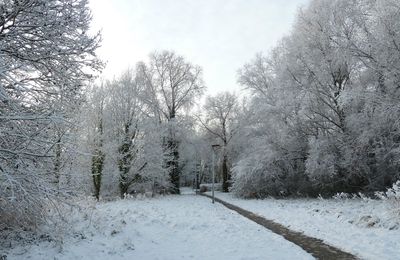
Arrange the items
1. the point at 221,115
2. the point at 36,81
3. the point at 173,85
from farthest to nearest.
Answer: the point at 221,115, the point at 173,85, the point at 36,81

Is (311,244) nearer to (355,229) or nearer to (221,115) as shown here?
(355,229)

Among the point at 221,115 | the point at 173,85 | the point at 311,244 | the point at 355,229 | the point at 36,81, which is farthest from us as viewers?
the point at 221,115

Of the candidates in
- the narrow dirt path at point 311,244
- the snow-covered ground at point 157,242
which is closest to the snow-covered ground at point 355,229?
the narrow dirt path at point 311,244

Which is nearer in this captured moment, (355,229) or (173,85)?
(355,229)

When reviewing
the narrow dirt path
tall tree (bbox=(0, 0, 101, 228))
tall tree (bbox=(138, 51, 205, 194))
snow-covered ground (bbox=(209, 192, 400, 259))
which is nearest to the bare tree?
tall tree (bbox=(138, 51, 205, 194))

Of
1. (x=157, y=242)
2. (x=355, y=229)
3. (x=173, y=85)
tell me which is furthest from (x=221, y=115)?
(x=157, y=242)

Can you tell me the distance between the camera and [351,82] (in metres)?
22.0

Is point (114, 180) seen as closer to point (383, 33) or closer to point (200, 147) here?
point (200, 147)

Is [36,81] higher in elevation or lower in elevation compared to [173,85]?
lower

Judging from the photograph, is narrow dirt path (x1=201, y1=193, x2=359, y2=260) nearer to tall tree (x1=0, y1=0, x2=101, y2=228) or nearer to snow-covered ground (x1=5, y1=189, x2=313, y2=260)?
snow-covered ground (x1=5, y1=189, x2=313, y2=260)

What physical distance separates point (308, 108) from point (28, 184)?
1899 centimetres

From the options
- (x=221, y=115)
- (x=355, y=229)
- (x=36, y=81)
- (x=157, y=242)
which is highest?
(x=221, y=115)

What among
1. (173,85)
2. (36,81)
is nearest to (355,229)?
(36,81)

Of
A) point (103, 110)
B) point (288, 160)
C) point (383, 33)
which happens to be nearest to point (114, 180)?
point (103, 110)
